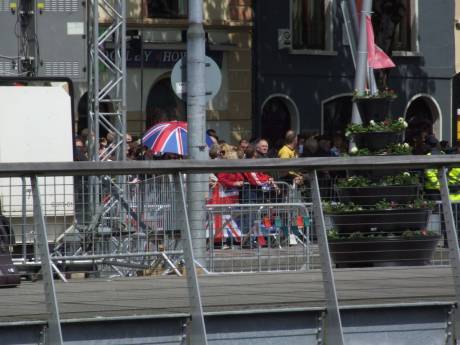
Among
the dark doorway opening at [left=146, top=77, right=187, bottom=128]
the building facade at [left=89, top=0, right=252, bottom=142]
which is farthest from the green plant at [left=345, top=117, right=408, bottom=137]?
the dark doorway opening at [left=146, top=77, right=187, bottom=128]

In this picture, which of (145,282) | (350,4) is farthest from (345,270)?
(350,4)

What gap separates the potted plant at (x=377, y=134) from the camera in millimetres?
13047

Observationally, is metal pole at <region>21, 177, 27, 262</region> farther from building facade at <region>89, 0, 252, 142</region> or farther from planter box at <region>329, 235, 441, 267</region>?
building facade at <region>89, 0, 252, 142</region>

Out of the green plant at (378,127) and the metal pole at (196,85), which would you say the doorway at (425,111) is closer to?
the metal pole at (196,85)

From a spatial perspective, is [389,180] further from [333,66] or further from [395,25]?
[333,66]

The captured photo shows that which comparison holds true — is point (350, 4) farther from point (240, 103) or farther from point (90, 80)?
point (240, 103)

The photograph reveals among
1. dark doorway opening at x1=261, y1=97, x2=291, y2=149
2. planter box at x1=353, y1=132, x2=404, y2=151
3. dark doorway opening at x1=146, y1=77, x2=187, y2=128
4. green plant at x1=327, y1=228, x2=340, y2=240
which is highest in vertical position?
planter box at x1=353, y1=132, x2=404, y2=151

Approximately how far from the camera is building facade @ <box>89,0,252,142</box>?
2999 centimetres

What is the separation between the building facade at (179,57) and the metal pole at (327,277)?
2108 centimetres

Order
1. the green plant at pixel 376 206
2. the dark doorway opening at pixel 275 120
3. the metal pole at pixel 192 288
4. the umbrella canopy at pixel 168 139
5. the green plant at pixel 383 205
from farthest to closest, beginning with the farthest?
the dark doorway opening at pixel 275 120, the umbrella canopy at pixel 168 139, the green plant at pixel 383 205, the green plant at pixel 376 206, the metal pole at pixel 192 288

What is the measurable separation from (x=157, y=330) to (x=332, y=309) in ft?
3.84

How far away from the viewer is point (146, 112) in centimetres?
3038

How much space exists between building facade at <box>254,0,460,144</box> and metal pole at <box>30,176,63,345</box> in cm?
2281

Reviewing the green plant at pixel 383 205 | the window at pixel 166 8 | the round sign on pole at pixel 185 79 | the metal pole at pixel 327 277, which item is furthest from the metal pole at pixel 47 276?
the window at pixel 166 8
